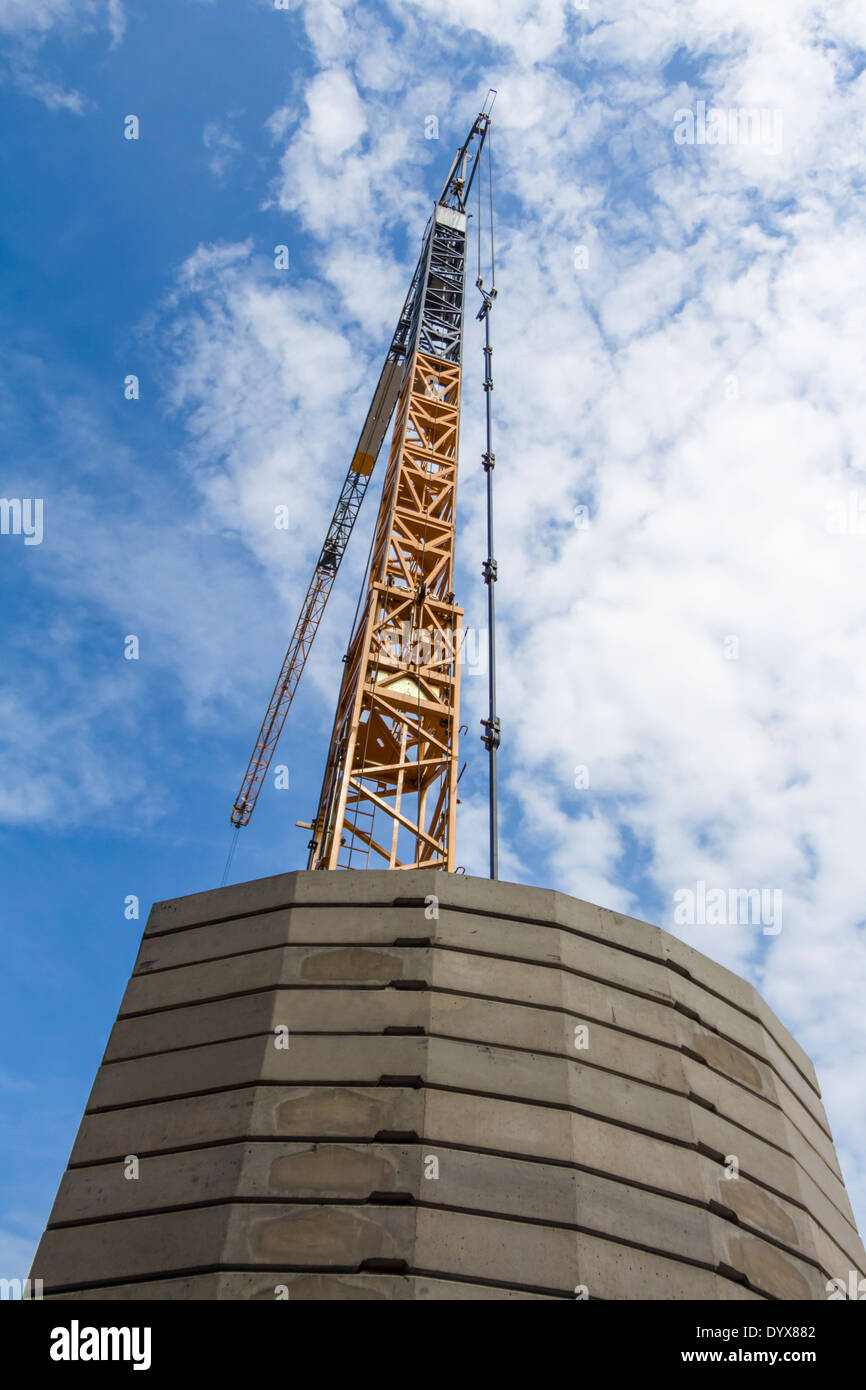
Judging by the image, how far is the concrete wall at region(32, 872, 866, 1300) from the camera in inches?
404

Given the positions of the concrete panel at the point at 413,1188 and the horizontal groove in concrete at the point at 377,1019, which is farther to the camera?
the horizontal groove in concrete at the point at 377,1019

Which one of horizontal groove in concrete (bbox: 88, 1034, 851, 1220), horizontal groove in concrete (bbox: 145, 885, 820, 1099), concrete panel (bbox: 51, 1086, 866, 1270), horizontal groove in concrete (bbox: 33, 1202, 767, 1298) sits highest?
horizontal groove in concrete (bbox: 145, 885, 820, 1099)

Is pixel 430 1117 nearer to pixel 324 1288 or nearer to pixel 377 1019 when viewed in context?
pixel 377 1019

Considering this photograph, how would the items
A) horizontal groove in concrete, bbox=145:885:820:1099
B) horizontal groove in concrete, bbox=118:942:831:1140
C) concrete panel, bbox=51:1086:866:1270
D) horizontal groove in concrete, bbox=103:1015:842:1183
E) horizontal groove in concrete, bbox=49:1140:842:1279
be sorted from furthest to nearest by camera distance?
horizontal groove in concrete, bbox=145:885:820:1099, horizontal groove in concrete, bbox=118:942:831:1140, horizontal groove in concrete, bbox=103:1015:842:1183, concrete panel, bbox=51:1086:866:1270, horizontal groove in concrete, bbox=49:1140:842:1279

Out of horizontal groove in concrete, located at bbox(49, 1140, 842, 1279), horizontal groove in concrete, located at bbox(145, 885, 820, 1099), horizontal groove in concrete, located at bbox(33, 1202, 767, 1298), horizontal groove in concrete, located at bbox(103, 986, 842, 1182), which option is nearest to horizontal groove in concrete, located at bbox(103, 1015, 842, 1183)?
horizontal groove in concrete, located at bbox(103, 986, 842, 1182)

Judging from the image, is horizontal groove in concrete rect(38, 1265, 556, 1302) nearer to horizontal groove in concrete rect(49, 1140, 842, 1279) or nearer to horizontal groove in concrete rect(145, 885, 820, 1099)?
horizontal groove in concrete rect(49, 1140, 842, 1279)

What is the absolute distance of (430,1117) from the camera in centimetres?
1097

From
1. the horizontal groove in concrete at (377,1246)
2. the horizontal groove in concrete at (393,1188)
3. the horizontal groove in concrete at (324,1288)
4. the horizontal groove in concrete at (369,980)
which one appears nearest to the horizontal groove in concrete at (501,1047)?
the horizontal groove in concrete at (369,980)

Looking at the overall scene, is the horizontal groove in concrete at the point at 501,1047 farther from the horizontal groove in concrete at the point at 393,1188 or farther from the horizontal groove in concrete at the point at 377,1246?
the horizontal groove in concrete at the point at 377,1246

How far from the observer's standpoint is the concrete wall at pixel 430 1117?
10273 mm

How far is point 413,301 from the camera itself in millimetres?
33500

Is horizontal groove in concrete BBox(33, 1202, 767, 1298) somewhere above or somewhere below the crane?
below
